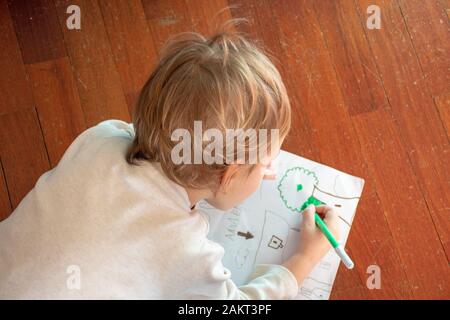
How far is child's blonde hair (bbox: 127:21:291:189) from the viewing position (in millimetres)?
497

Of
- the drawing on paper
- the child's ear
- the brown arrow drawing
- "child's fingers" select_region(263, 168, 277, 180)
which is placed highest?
the child's ear

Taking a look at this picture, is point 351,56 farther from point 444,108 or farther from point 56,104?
point 56,104

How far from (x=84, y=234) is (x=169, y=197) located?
0.11m

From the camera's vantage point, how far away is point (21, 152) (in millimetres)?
857

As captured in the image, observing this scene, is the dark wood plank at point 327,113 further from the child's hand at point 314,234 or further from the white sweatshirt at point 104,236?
the white sweatshirt at point 104,236

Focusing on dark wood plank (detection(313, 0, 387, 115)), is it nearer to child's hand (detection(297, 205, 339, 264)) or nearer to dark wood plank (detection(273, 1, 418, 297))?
dark wood plank (detection(273, 1, 418, 297))

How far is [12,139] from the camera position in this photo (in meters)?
0.86

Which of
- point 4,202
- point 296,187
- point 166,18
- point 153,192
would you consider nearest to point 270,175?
point 296,187

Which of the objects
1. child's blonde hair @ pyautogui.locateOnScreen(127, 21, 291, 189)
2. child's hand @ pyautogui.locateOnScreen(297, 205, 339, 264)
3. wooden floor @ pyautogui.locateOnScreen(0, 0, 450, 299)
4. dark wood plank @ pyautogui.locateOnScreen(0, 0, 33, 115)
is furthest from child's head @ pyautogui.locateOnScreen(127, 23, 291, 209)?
dark wood plank @ pyautogui.locateOnScreen(0, 0, 33, 115)

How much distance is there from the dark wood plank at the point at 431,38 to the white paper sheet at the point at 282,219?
10.3 inches

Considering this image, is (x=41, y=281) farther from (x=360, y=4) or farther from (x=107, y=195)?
(x=360, y=4)

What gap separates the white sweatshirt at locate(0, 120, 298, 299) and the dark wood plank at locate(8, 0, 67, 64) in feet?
1.29

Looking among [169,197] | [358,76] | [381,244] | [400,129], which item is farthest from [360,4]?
[169,197]

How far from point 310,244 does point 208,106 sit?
332 mm
